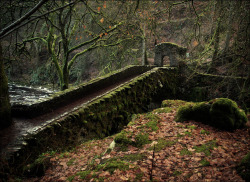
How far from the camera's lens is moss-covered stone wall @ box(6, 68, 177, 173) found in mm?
4402

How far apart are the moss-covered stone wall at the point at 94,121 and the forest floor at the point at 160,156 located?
0.46 metres

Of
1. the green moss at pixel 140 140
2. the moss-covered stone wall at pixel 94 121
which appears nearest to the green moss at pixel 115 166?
the green moss at pixel 140 140

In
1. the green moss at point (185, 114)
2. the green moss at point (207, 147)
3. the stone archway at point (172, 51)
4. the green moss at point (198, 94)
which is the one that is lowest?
the green moss at point (198, 94)

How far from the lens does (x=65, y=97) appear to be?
7.41m

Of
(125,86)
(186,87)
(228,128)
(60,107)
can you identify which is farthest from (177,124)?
(186,87)

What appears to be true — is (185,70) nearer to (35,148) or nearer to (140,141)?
(140,141)

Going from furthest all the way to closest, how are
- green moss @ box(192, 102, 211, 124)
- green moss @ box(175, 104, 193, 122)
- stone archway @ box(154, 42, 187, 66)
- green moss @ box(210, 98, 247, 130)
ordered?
1. stone archway @ box(154, 42, 187, 66)
2. green moss @ box(175, 104, 193, 122)
3. green moss @ box(192, 102, 211, 124)
4. green moss @ box(210, 98, 247, 130)

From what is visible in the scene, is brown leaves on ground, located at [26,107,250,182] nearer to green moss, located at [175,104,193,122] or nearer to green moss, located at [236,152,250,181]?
green moss, located at [236,152,250,181]


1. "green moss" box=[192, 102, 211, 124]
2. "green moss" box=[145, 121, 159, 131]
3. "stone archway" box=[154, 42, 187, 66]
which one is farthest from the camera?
"stone archway" box=[154, 42, 187, 66]

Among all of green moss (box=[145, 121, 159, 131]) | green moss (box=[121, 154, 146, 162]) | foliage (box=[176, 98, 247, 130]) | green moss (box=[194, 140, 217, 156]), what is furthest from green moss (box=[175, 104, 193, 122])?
green moss (box=[121, 154, 146, 162])

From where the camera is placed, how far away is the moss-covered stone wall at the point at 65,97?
5965mm

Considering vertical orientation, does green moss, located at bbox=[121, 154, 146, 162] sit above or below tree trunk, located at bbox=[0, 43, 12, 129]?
below

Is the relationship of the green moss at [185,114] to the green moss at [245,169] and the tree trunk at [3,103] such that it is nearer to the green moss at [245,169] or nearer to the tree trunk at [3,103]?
the green moss at [245,169]

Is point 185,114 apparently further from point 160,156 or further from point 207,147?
point 160,156
